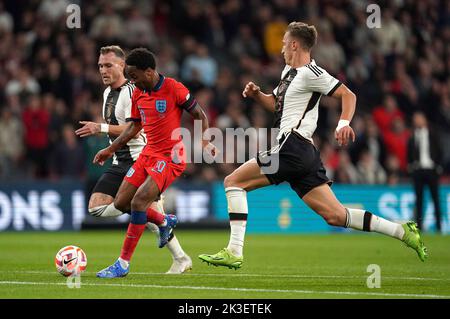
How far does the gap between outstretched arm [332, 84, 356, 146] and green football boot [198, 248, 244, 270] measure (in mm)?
1630

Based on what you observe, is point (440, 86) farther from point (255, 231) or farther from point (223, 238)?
point (223, 238)

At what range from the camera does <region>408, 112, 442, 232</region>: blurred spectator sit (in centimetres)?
2038

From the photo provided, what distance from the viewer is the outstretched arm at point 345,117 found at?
9547 millimetres

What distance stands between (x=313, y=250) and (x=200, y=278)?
5.74 m

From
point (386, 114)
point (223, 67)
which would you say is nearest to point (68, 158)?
point (223, 67)

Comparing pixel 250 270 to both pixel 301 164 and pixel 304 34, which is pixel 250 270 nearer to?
pixel 301 164

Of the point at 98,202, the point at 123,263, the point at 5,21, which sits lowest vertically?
the point at 123,263

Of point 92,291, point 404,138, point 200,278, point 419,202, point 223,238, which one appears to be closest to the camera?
point 92,291

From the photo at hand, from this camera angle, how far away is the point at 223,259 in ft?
32.9

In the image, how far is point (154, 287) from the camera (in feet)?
30.3

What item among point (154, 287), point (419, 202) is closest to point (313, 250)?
point (419, 202)

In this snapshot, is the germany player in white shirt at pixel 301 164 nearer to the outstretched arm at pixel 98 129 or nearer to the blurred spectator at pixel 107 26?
the outstretched arm at pixel 98 129

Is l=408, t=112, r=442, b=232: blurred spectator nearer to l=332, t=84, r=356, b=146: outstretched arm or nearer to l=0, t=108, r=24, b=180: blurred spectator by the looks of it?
l=0, t=108, r=24, b=180: blurred spectator

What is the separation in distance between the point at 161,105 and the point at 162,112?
75 millimetres
